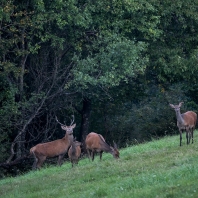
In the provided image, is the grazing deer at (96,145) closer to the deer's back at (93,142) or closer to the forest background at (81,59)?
the deer's back at (93,142)

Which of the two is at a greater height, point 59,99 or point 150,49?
point 150,49

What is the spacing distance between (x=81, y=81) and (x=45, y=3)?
3292 millimetres

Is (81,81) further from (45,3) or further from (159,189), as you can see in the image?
(159,189)

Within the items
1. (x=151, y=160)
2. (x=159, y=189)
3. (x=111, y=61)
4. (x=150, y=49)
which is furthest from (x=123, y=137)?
(x=159, y=189)

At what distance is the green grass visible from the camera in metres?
11.6

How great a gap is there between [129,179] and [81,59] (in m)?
11.7

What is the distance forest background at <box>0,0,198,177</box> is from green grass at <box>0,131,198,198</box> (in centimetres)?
611

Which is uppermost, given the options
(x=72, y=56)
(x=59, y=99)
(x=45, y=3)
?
(x=45, y=3)

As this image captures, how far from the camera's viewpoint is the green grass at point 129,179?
11555mm

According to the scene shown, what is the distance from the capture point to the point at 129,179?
13.1 m

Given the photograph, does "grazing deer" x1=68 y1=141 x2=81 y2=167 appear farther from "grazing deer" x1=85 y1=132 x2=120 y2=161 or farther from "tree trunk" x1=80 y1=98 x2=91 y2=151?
"tree trunk" x1=80 y1=98 x2=91 y2=151

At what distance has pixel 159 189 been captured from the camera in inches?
451

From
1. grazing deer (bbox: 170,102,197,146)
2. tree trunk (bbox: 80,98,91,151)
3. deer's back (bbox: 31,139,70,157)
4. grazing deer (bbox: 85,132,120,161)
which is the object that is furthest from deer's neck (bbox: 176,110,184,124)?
tree trunk (bbox: 80,98,91,151)

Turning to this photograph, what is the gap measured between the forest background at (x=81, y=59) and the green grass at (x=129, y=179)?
241 inches
